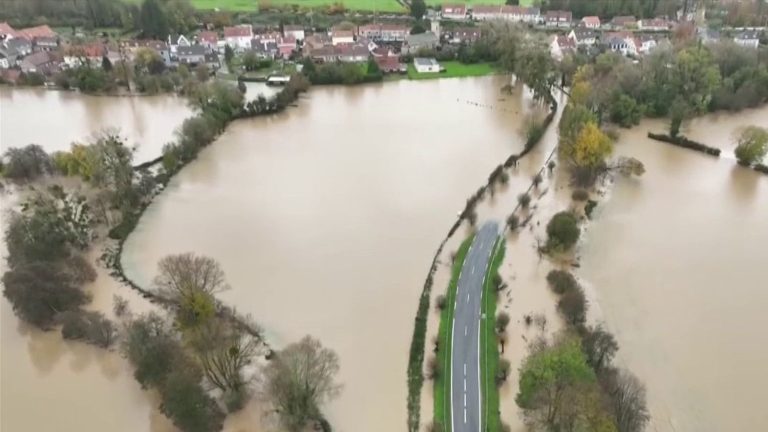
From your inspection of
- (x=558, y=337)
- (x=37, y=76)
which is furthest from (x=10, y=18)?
(x=558, y=337)

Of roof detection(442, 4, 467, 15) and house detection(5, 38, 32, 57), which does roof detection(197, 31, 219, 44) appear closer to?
house detection(5, 38, 32, 57)

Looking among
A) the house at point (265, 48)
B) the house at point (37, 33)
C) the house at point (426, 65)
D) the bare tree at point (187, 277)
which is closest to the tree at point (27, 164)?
the bare tree at point (187, 277)

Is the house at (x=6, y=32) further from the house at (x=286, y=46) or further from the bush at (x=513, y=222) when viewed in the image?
A: the bush at (x=513, y=222)

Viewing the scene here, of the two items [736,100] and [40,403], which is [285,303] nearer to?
[40,403]

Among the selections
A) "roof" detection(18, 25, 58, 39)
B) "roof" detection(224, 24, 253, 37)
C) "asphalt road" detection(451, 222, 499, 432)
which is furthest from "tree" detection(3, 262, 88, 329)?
"roof" detection(18, 25, 58, 39)

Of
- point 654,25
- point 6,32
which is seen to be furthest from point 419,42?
point 6,32

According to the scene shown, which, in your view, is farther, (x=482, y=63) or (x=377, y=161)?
(x=482, y=63)

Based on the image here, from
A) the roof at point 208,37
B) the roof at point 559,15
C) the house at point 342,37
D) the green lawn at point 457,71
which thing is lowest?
the green lawn at point 457,71
